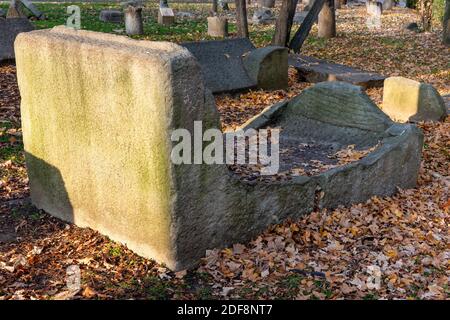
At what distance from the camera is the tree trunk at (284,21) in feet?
47.8

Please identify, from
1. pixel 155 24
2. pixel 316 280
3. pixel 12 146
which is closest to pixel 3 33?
pixel 12 146

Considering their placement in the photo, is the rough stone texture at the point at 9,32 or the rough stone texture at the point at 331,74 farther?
the rough stone texture at the point at 9,32

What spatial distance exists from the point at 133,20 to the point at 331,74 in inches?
289

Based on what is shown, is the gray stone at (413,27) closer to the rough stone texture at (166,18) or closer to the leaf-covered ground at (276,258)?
the rough stone texture at (166,18)

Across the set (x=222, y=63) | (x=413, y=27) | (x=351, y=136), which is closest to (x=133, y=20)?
(x=222, y=63)

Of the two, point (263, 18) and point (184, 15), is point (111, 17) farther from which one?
point (263, 18)

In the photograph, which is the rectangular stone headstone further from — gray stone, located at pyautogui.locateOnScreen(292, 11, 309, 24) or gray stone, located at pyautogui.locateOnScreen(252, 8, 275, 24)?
gray stone, located at pyautogui.locateOnScreen(292, 11, 309, 24)

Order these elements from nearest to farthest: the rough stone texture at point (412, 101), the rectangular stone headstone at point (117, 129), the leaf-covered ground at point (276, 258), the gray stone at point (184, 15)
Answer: the rectangular stone headstone at point (117, 129) < the leaf-covered ground at point (276, 258) < the rough stone texture at point (412, 101) < the gray stone at point (184, 15)

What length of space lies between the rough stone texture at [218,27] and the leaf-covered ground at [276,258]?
10.9 m

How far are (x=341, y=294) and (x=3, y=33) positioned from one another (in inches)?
421

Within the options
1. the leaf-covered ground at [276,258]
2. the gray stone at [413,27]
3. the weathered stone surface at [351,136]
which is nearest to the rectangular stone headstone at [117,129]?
the leaf-covered ground at [276,258]

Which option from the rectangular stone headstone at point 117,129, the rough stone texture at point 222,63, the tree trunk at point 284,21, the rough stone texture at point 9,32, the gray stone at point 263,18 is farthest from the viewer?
the gray stone at point 263,18

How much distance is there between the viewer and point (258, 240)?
5.24 metres

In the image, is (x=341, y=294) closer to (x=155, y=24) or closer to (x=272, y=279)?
(x=272, y=279)
